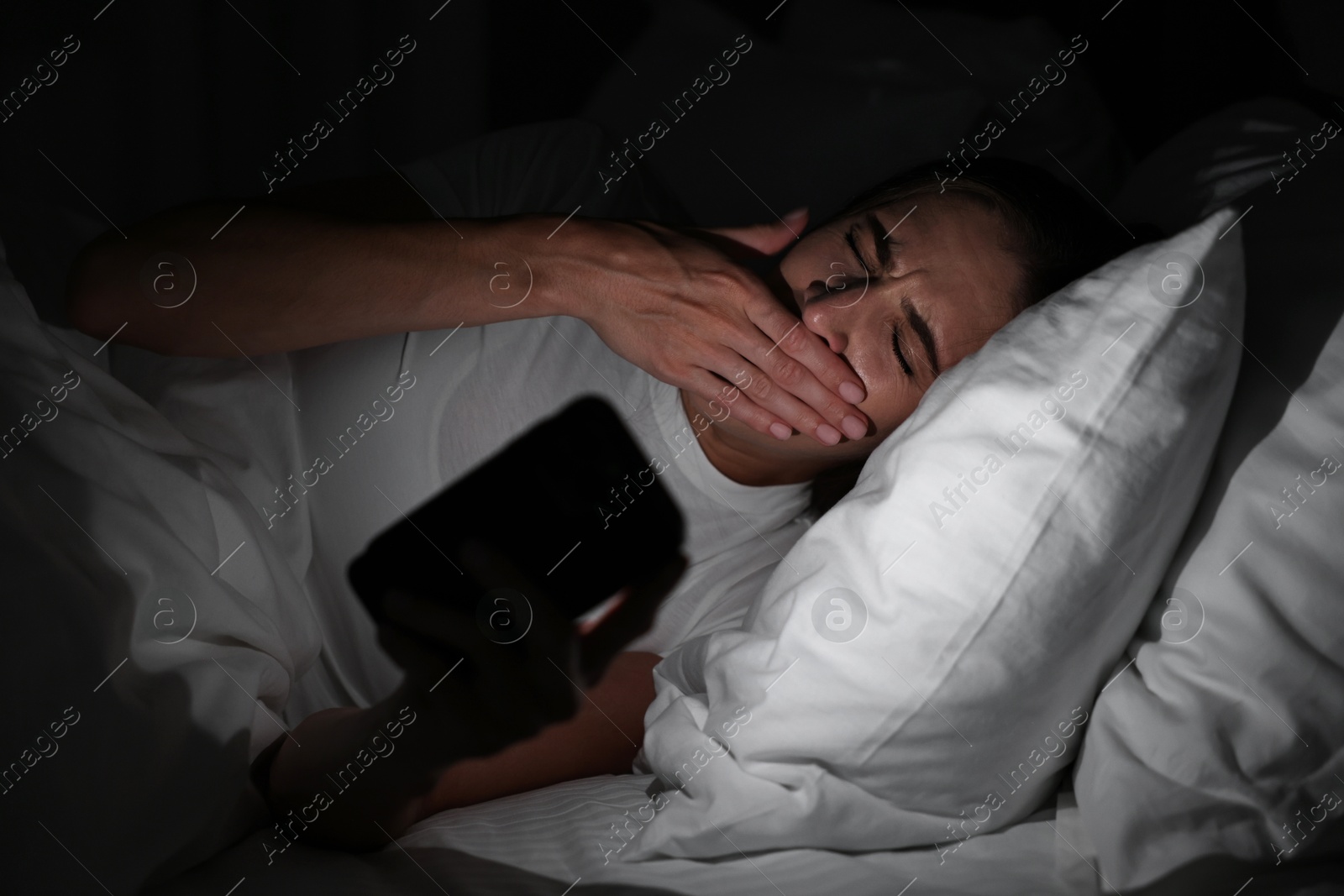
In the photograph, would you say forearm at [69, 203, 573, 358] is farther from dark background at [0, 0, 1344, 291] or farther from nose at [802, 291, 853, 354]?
→ nose at [802, 291, 853, 354]

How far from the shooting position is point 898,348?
701mm

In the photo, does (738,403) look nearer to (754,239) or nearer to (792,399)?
(792,399)

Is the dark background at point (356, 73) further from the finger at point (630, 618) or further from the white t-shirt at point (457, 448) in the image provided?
the finger at point (630, 618)

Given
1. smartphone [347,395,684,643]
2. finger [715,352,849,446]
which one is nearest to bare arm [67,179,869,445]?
finger [715,352,849,446]

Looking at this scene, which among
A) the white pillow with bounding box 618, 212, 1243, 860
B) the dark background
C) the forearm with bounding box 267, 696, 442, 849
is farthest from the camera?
the dark background

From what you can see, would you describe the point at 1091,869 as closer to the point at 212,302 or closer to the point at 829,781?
the point at 829,781

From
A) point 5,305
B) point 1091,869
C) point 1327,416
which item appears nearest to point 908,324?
point 1327,416

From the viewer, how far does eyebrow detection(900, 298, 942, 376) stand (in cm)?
69

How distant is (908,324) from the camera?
0.70 m

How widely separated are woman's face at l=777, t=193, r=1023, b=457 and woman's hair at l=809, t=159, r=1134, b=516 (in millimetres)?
18

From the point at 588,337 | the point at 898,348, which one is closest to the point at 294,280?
the point at 588,337

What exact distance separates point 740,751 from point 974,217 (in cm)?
55

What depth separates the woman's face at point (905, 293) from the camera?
0.70m

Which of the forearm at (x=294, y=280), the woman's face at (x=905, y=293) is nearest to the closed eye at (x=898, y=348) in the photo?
the woman's face at (x=905, y=293)
